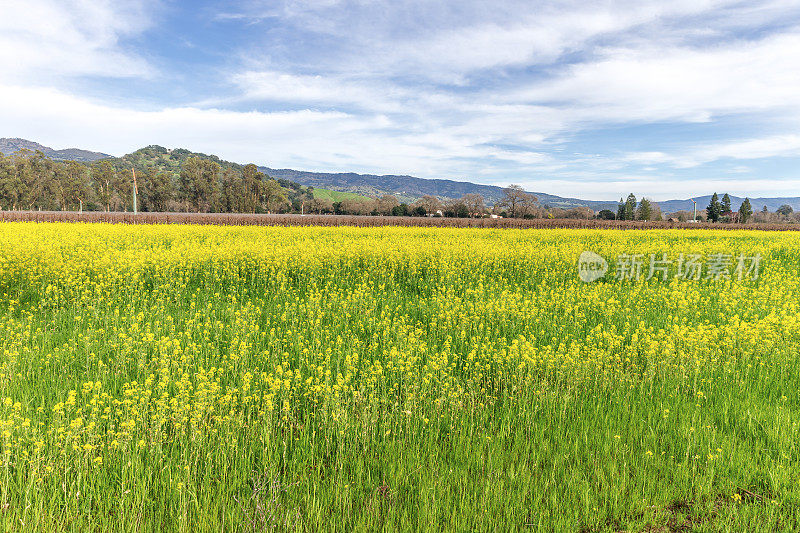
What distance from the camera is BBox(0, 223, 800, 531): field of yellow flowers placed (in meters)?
3.75

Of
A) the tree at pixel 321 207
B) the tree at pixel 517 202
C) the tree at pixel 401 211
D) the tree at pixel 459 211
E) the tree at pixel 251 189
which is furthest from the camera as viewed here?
the tree at pixel 321 207

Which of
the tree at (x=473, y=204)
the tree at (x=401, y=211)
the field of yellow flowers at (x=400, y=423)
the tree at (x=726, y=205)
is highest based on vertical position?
the tree at (x=726, y=205)

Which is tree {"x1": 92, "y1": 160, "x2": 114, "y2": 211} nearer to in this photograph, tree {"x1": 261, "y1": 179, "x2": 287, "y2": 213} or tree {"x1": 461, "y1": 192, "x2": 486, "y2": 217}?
tree {"x1": 261, "y1": 179, "x2": 287, "y2": 213}

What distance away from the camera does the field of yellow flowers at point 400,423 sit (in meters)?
3.75

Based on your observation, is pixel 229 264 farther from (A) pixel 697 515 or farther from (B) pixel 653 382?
(A) pixel 697 515

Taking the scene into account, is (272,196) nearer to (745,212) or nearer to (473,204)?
(473,204)

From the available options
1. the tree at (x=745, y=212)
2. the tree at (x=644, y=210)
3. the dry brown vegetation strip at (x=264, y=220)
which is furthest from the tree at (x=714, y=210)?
the dry brown vegetation strip at (x=264, y=220)

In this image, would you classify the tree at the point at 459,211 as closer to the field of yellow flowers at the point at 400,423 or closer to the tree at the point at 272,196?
the tree at the point at 272,196

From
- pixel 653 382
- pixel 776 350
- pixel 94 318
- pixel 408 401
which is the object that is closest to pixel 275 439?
pixel 408 401

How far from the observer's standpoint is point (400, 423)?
490cm

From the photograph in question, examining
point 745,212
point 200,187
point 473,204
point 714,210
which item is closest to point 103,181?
point 200,187

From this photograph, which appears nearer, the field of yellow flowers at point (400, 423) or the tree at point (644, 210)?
the field of yellow flowers at point (400, 423)

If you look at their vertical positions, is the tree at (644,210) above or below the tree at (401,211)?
above

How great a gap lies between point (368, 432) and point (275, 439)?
3.30ft
